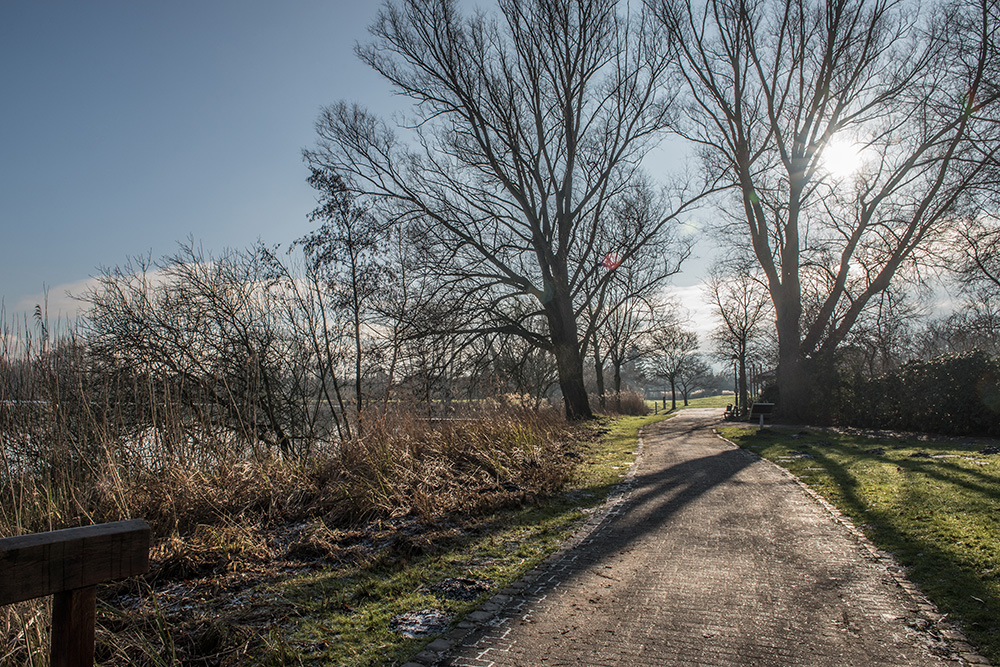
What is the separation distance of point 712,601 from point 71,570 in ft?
11.9

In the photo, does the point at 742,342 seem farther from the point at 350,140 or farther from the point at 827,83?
the point at 350,140

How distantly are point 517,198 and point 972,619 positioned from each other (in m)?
18.5

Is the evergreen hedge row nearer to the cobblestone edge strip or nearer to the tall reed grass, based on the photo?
the tall reed grass

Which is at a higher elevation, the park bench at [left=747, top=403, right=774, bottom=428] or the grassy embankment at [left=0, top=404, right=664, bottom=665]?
the park bench at [left=747, top=403, right=774, bottom=428]

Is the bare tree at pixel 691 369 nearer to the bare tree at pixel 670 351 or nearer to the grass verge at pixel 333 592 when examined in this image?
the bare tree at pixel 670 351

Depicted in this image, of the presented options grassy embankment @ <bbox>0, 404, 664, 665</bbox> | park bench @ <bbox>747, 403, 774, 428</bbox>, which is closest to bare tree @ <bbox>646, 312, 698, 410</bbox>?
park bench @ <bbox>747, 403, 774, 428</bbox>

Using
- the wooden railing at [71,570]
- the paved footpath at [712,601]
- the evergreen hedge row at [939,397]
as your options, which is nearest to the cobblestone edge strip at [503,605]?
the paved footpath at [712,601]

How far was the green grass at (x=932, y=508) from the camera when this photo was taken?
3783mm

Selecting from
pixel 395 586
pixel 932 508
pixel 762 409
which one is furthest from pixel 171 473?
pixel 762 409

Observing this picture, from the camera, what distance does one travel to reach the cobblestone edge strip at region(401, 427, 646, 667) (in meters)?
3.26

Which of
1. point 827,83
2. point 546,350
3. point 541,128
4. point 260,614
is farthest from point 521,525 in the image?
point 827,83

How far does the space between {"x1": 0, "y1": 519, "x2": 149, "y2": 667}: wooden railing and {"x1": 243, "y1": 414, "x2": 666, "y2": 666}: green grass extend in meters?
1.43

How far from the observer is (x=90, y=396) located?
5.86 m

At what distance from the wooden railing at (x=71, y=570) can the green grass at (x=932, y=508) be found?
406 cm
